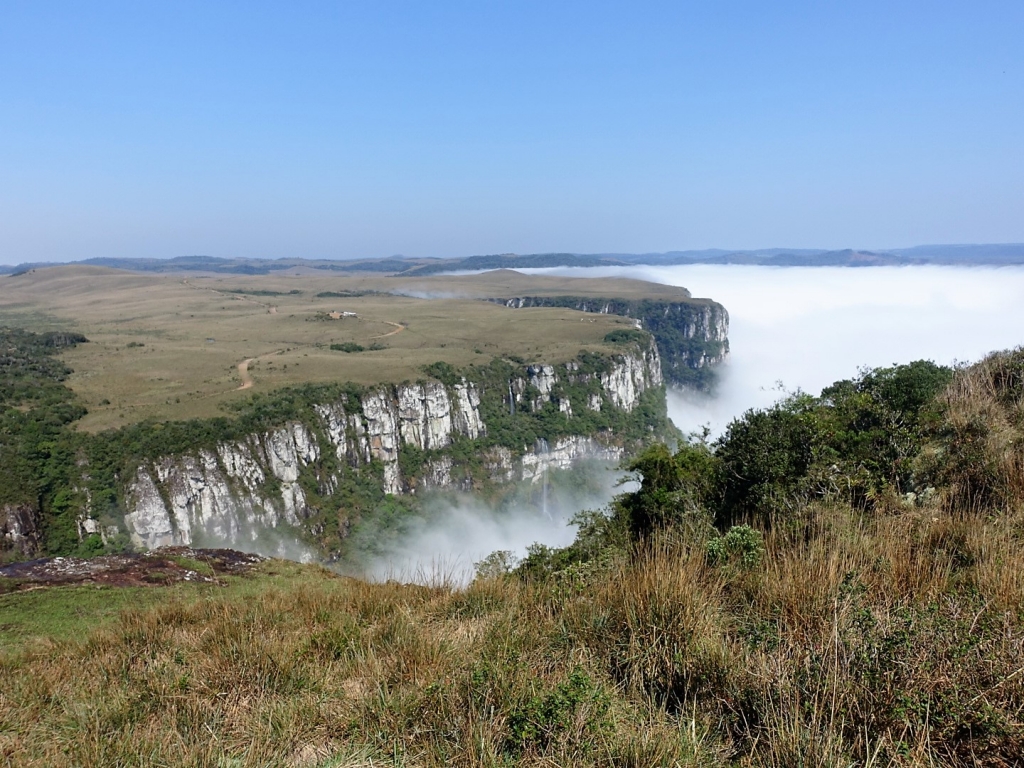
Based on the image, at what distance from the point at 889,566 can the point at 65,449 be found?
2802 inches

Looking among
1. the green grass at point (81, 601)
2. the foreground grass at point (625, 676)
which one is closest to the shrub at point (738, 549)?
the foreground grass at point (625, 676)

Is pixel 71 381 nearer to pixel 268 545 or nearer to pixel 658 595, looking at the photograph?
pixel 268 545

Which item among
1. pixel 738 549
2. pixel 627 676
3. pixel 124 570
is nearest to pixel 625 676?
pixel 627 676

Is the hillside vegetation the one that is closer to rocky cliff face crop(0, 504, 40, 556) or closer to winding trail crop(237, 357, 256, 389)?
rocky cliff face crop(0, 504, 40, 556)

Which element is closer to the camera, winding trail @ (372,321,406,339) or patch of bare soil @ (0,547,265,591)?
patch of bare soil @ (0,547,265,591)

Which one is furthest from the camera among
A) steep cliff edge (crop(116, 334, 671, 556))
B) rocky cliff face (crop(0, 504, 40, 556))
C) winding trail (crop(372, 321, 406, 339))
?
winding trail (crop(372, 321, 406, 339))

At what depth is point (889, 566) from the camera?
13.6 ft

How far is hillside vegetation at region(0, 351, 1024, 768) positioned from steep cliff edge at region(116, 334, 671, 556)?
65.7m

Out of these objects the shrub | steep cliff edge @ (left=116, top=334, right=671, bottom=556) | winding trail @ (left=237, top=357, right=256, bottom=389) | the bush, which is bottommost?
steep cliff edge @ (left=116, top=334, right=671, bottom=556)

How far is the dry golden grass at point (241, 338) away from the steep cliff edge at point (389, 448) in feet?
17.8

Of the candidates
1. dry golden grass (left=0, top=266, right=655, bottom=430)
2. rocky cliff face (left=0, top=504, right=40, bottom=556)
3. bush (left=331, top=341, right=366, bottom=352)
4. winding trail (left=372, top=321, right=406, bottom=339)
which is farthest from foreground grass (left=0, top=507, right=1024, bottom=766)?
winding trail (left=372, top=321, right=406, bottom=339)

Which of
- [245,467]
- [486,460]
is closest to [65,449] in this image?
[245,467]

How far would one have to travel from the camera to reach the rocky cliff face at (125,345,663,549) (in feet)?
205

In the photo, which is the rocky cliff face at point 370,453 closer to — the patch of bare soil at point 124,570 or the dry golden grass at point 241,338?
the dry golden grass at point 241,338
